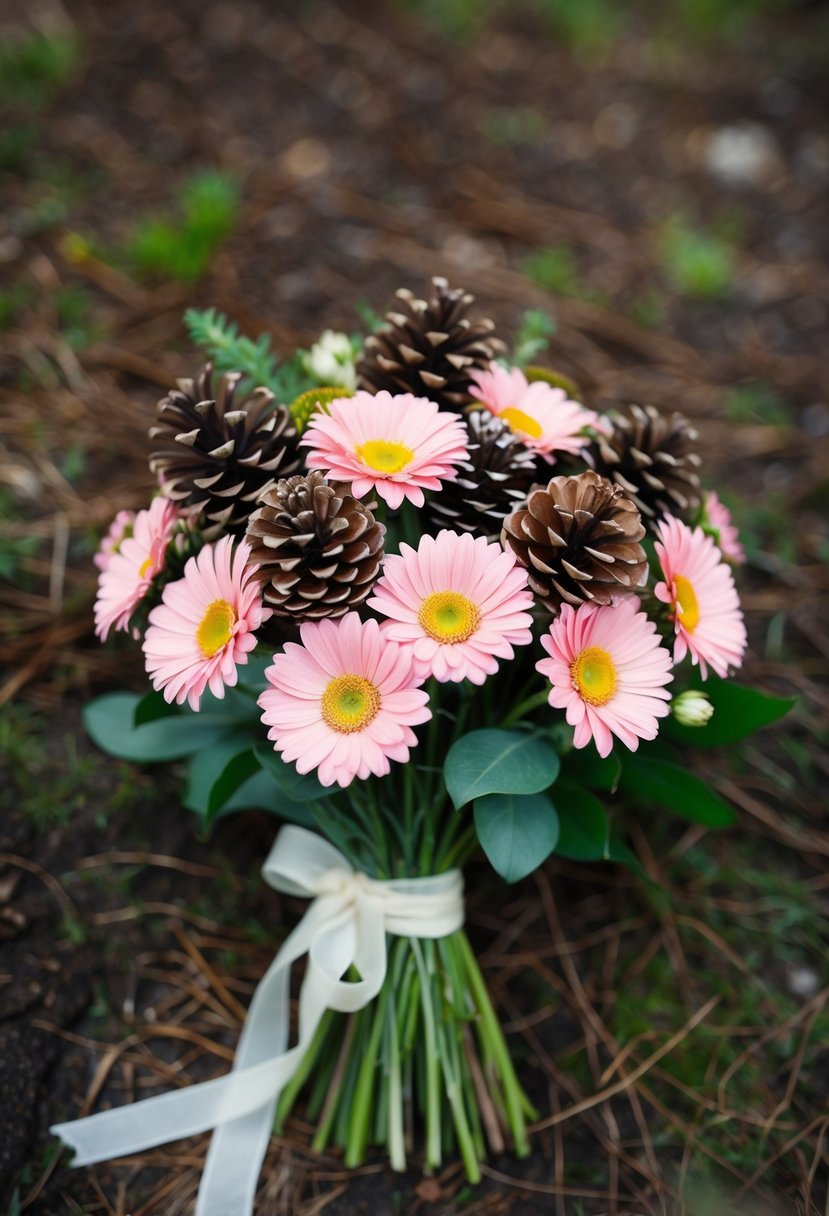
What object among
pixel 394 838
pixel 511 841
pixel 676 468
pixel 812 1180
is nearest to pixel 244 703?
pixel 394 838

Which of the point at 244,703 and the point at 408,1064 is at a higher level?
the point at 244,703

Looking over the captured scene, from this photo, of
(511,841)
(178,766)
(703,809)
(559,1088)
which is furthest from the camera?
(178,766)

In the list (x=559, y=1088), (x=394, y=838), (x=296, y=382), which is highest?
(x=296, y=382)

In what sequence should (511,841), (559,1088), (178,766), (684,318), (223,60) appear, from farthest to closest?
(223,60) → (684,318) → (178,766) → (559,1088) → (511,841)

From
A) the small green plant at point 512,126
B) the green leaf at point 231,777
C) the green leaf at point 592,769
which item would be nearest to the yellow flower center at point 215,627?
the green leaf at point 231,777

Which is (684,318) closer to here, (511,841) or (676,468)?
(676,468)

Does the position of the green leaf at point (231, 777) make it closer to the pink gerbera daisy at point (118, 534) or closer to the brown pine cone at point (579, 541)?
the pink gerbera daisy at point (118, 534)

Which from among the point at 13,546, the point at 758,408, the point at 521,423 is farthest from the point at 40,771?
the point at 758,408

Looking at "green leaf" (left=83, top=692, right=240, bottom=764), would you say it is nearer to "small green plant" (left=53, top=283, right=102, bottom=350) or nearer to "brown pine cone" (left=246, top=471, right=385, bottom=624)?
"brown pine cone" (left=246, top=471, right=385, bottom=624)

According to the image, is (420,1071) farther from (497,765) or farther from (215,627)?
(215,627)
